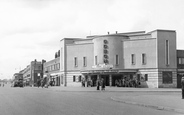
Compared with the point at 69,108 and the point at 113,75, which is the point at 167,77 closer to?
the point at 113,75

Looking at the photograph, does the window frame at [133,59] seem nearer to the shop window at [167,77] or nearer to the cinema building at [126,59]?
the cinema building at [126,59]

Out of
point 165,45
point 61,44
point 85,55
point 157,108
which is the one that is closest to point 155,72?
point 165,45

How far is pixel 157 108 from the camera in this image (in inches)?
673

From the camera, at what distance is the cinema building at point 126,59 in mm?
57812

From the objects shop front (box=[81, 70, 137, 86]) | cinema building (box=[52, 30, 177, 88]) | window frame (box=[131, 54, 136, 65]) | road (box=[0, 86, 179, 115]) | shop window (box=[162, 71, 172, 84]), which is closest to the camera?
road (box=[0, 86, 179, 115])

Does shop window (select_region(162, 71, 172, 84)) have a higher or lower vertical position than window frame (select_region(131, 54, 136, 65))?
lower

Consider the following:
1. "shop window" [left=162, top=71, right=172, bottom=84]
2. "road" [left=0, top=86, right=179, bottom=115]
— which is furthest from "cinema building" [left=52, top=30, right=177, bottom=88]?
"road" [left=0, top=86, right=179, bottom=115]

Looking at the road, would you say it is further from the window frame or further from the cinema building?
the window frame

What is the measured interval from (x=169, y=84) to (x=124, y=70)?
371 inches

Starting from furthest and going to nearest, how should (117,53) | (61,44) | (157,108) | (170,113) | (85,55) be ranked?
1. (61,44)
2. (85,55)
3. (117,53)
4. (157,108)
5. (170,113)

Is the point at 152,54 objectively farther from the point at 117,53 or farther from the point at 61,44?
the point at 61,44

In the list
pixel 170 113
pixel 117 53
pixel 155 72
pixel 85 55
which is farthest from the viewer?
pixel 85 55

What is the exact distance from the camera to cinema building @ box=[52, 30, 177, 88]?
5781cm

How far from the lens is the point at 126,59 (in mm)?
61781
